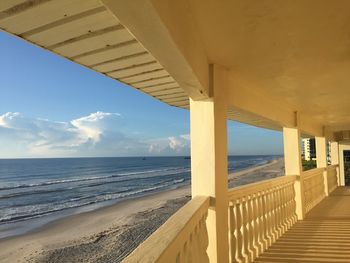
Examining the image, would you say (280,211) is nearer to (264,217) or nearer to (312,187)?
(264,217)

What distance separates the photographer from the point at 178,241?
4.46ft

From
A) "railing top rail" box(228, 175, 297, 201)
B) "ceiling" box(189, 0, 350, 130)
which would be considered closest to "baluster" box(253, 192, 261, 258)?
"railing top rail" box(228, 175, 297, 201)

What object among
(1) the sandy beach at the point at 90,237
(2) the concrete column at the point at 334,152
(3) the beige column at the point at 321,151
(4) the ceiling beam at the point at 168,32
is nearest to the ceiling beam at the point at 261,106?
(4) the ceiling beam at the point at 168,32

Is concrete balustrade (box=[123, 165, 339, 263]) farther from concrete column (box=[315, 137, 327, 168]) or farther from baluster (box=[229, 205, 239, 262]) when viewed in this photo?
concrete column (box=[315, 137, 327, 168])

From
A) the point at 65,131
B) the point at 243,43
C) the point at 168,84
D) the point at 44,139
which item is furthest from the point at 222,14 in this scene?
the point at 65,131

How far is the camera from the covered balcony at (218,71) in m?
1.39

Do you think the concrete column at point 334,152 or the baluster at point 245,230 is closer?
the baluster at point 245,230

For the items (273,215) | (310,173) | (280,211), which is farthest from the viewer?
(310,173)

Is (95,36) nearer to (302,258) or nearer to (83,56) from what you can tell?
(83,56)

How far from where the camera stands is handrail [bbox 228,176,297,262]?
3.11 meters

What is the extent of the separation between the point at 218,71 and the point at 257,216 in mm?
2038

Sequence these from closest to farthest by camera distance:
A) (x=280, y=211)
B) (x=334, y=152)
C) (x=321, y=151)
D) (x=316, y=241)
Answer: (x=316, y=241)
(x=280, y=211)
(x=321, y=151)
(x=334, y=152)

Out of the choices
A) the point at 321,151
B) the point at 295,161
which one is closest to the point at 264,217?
the point at 295,161

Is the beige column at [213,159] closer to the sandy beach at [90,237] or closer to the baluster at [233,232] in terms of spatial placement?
the baluster at [233,232]
